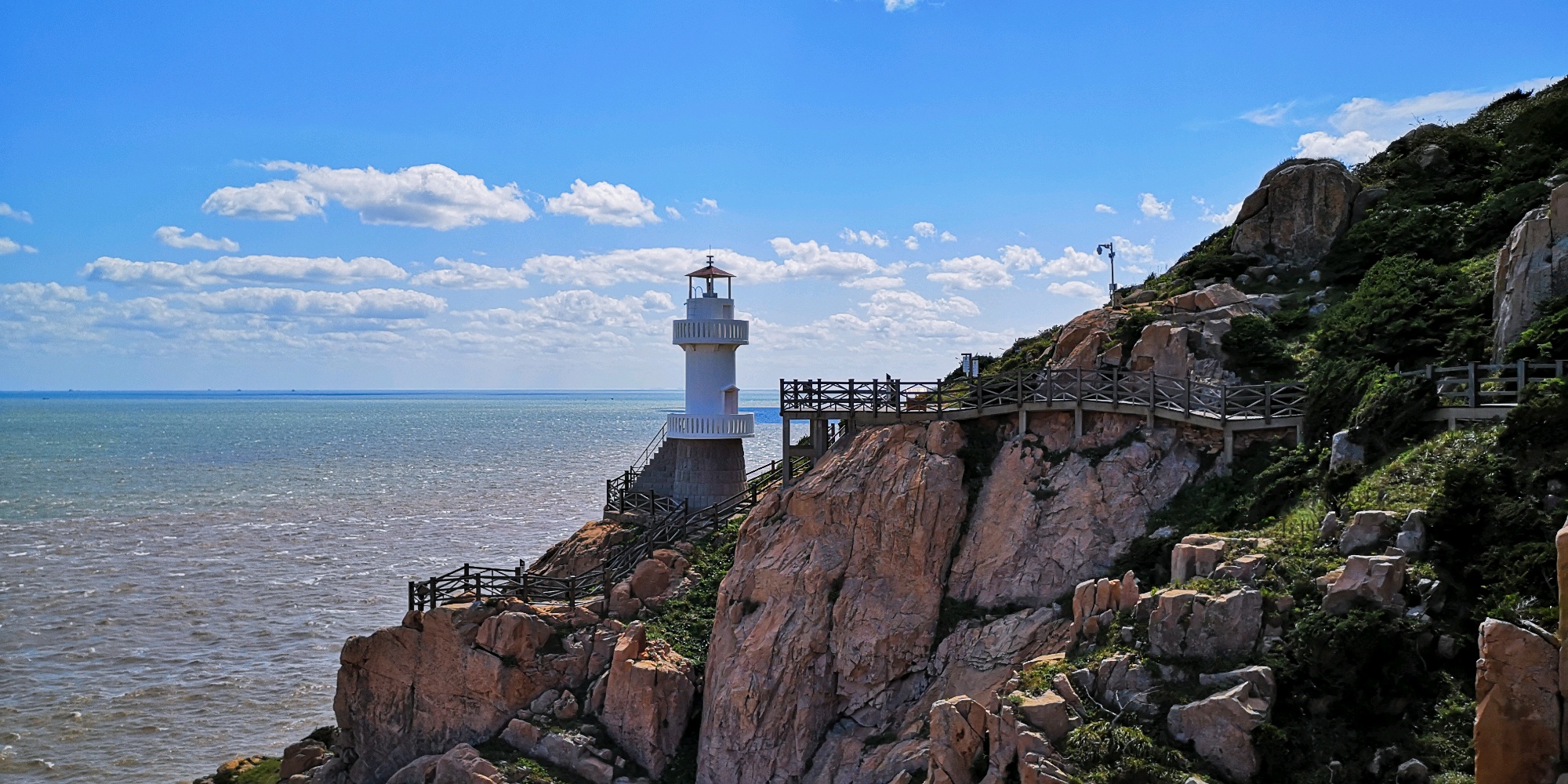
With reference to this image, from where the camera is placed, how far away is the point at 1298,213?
31688 mm

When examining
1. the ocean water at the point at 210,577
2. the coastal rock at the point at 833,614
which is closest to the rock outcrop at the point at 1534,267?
the coastal rock at the point at 833,614

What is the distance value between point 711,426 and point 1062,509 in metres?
13.3

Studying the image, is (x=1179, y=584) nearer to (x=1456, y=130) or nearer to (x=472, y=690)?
(x=472, y=690)

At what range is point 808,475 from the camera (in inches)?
1059

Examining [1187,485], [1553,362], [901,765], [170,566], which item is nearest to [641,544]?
[901,765]

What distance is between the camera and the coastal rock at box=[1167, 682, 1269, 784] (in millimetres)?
15172

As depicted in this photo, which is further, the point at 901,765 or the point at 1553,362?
the point at 901,765

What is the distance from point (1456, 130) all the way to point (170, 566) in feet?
175

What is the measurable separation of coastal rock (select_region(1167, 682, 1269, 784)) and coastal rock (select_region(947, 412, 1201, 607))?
21.5ft

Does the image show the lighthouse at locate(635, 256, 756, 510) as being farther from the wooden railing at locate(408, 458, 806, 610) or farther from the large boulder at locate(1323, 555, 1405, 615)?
the large boulder at locate(1323, 555, 1405, 615)

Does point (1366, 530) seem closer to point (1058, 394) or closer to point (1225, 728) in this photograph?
point (1225, 728)

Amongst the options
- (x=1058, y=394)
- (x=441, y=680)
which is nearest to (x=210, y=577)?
(x=441, y=680)

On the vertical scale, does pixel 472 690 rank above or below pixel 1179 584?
below

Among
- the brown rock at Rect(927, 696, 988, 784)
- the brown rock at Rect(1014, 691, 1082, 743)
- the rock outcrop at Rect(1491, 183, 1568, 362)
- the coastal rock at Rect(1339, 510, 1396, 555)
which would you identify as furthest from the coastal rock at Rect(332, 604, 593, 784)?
the rock outcrop at Rect(1491, 183, 1568, 362)
